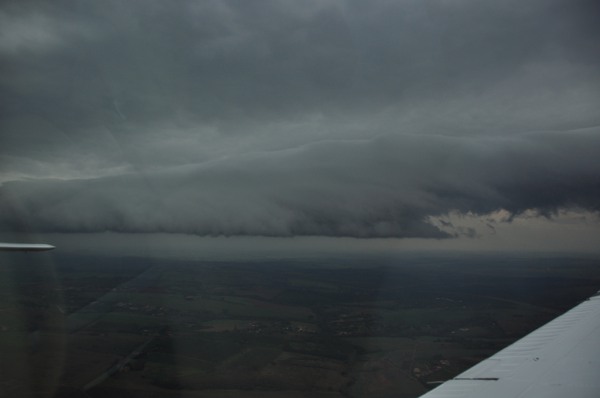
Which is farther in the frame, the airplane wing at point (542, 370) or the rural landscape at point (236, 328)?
the rural landscape at point (236, 328)

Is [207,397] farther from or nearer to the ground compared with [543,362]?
nearer to the ground

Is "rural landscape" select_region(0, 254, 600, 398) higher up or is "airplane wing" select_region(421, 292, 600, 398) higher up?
"airplane wing" select_region(421, 292, 600, 398)

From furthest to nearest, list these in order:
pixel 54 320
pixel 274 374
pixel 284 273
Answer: pixel 284 273 < pixel 54 320 < pixel 274 374

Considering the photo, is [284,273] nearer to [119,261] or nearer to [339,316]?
[339,316]

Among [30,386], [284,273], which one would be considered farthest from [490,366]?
[284,273]

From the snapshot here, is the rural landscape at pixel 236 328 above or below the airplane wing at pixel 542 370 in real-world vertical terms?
below

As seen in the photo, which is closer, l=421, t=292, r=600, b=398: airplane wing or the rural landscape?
l=421, t=292, r=600, b=398: airplane wing
